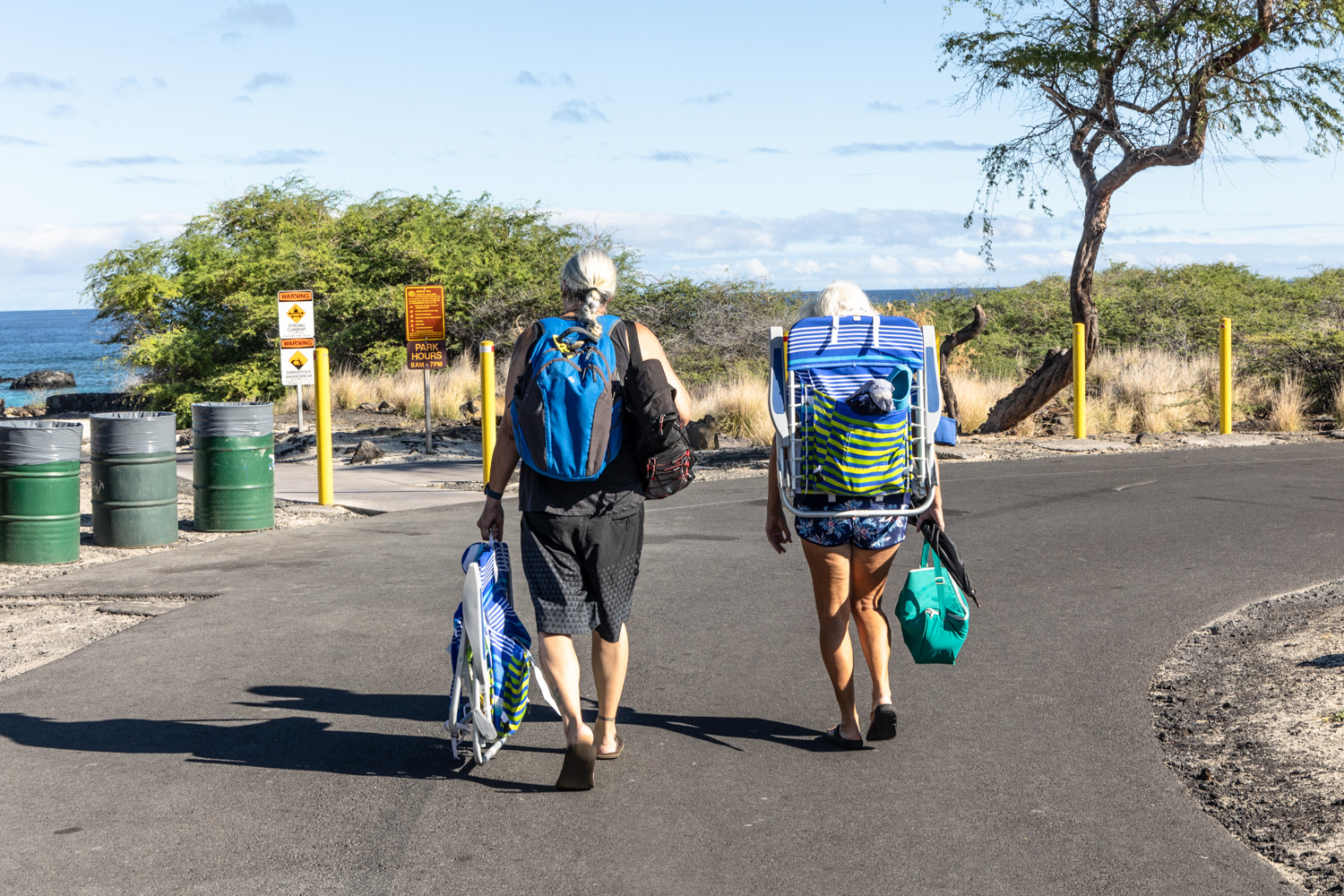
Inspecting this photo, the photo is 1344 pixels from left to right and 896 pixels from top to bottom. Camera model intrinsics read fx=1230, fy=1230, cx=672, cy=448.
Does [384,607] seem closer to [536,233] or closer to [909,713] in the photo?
[909,713]

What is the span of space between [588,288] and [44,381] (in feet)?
235

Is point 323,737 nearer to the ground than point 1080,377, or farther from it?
nearer to the ground

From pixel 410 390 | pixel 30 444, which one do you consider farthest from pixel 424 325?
pixel 30 444

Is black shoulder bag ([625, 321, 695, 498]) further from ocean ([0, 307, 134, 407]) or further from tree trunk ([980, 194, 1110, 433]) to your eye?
ocean ([0, 307, 134, 407])

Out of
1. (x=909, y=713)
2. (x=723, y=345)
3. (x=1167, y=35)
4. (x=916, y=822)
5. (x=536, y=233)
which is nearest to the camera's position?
(x=916, y=822)

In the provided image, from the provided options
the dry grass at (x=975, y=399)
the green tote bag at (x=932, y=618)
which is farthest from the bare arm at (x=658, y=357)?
the dry grass at (x=975, y=399)

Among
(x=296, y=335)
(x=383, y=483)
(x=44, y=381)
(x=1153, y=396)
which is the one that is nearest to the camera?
(x=383, y=483)

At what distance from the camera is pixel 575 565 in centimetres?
459

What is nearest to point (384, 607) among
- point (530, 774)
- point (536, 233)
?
point (530, 774)

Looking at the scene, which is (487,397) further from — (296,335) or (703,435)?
(296,335)

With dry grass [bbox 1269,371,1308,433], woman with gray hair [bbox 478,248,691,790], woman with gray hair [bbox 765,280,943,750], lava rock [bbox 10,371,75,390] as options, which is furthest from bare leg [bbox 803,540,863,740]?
lava rock [bbox 10,371,75,390]

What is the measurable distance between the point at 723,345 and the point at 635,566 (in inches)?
879

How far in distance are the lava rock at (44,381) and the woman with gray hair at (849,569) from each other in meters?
69.8

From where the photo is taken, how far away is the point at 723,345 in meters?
26.9
